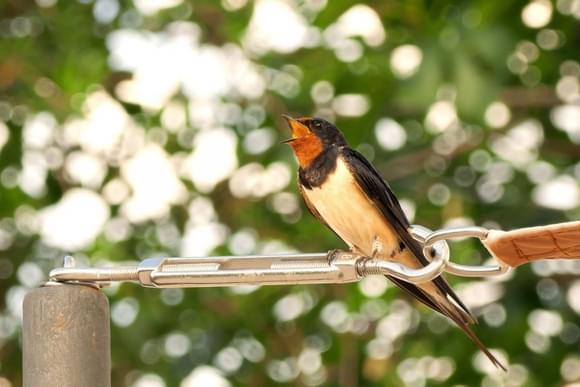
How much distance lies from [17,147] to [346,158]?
125 inches

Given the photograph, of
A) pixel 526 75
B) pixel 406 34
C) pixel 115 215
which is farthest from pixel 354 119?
pixel 115 215

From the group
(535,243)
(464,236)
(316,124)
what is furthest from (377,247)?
(535,243)

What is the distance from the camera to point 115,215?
7.58 meters

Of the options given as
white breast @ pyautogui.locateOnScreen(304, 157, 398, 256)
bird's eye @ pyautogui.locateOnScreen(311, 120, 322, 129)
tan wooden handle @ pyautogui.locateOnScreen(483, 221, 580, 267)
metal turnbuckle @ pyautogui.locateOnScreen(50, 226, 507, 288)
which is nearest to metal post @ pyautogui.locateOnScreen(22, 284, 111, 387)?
metal turnbuckle @ pyautogui.locateOnScreen(50, 226, 507, 288)

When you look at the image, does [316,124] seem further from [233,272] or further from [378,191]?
[233,272]

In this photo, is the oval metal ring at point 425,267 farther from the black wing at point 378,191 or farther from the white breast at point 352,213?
the white breast at point 352,213

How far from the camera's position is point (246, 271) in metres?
2.25

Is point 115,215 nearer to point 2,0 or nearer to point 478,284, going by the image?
point 2,0

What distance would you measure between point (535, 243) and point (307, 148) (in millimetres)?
1986

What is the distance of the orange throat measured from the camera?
164 inches

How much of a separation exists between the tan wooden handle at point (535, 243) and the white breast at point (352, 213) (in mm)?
1703

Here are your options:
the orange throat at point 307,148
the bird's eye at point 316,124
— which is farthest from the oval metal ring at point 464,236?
the bird's eye at point 316,124

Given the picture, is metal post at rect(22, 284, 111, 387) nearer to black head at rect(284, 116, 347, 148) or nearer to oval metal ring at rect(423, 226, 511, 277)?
oval metal ring at rect(423, 226, 511, 277)

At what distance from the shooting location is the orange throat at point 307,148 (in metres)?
4.17
